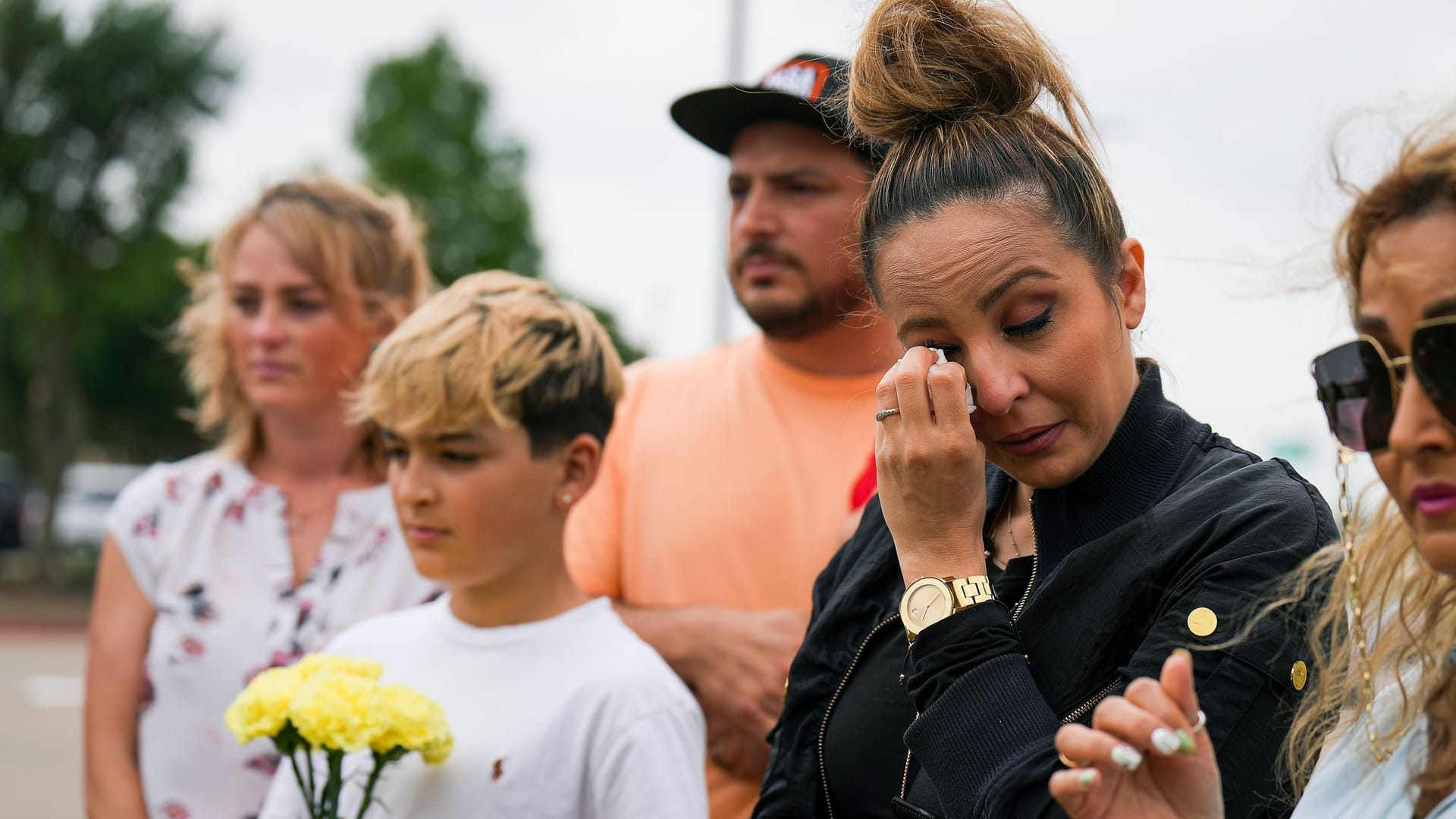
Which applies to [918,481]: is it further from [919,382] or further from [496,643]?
[496,643]

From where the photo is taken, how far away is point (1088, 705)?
69.9 inches

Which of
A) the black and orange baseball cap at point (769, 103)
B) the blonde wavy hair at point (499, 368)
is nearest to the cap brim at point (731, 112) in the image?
the black and orange baseball cap at point (769, 103)

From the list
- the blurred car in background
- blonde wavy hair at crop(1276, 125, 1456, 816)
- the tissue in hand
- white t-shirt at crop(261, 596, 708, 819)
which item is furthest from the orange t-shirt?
the blurred car in background

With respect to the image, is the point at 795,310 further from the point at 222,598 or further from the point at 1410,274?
the point at 1410,274

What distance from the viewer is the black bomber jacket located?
170 centimetres

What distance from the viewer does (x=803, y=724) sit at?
7.31ft

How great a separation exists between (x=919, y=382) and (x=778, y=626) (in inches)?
48.0

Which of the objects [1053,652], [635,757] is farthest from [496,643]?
[1053,652]

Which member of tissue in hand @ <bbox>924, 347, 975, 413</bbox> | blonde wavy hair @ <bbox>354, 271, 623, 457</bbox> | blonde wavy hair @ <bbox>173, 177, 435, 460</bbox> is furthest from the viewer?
blonde wavy hair @ <bbox>173, 177, 435, 460</bbox>

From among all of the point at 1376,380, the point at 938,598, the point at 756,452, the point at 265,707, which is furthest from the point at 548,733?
the point at 1376,380

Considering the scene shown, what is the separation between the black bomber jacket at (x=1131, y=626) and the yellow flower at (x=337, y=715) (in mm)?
1055

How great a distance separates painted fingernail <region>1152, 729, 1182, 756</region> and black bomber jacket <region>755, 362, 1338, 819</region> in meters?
0.22

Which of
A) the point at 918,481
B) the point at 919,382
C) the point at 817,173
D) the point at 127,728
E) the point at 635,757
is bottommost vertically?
the point at 127,728

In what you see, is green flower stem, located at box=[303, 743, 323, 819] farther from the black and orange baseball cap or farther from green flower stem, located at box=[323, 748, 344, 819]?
the black and orange baseball cap
